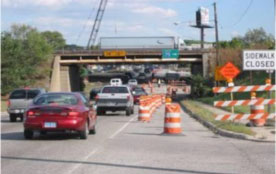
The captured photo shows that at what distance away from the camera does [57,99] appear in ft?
61.7

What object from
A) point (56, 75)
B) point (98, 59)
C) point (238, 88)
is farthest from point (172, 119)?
point (98, 59)

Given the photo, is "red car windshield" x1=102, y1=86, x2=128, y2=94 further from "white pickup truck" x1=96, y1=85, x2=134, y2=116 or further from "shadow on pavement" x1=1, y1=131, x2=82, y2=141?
"shadow on pavement" x1=1, y1=131, x2=82, y2=141

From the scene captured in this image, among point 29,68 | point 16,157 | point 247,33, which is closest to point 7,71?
point 29,68

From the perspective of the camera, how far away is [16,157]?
14.1 meters

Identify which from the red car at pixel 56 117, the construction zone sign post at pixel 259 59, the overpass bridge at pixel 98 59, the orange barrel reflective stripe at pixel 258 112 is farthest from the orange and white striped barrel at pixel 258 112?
the overpass bridge at pixel 98 59

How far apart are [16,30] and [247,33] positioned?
6174cm

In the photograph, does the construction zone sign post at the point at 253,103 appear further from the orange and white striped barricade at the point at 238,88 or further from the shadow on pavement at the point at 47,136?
the shadow on pavement at the point at 47,136

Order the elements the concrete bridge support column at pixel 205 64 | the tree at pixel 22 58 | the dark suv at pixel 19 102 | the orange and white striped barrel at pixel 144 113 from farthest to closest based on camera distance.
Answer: the concrete bridge support column at pixel 205 64 → the tree at pixel 22 58 → the dark suv at pixel 19 102 → the orange and white striped barrel at pixel 144 113

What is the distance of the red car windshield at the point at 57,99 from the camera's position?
18.6m

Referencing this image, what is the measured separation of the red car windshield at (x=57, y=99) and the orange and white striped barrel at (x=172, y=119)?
3088 mm

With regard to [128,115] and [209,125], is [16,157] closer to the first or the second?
[209,125]

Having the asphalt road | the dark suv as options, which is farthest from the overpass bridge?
the asphalt road

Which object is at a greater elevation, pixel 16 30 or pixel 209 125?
pixel 16 30

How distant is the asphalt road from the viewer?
39.4 feet
